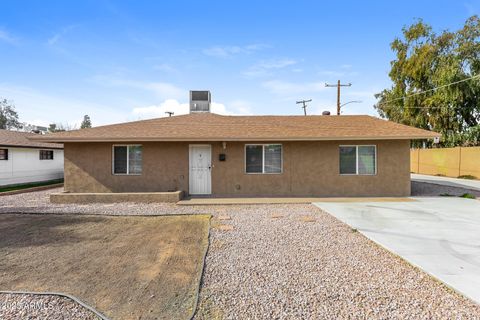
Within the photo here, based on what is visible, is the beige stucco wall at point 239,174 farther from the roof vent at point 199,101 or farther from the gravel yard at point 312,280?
the roof vent at point 199,101

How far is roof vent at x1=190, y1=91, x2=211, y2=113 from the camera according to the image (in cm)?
1446

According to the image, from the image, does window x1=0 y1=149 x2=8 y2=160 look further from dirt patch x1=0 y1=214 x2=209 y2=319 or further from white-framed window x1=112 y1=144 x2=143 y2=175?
dirt patch x1=0 y1=214 x2=209 y2=319

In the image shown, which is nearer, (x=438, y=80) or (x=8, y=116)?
(x=438, y=80)

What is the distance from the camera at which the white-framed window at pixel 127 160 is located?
404 inches

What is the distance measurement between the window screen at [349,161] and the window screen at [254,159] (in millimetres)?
3171

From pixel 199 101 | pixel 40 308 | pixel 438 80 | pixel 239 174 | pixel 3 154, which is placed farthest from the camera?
Result: pixel 438 80

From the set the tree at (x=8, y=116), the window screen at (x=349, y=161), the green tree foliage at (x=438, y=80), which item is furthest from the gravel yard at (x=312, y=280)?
the tree at (x=8, y=116)

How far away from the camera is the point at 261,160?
10.3 m

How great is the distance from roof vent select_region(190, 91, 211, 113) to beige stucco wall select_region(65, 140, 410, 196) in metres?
4.75

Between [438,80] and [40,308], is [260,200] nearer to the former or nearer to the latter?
[40,308]

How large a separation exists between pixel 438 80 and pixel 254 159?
20968mm

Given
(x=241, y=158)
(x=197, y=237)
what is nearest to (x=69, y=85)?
(x=241, y=158)

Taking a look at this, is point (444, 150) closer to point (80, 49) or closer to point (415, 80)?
point (415, 80)

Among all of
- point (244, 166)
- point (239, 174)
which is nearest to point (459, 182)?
point (244, 166)
